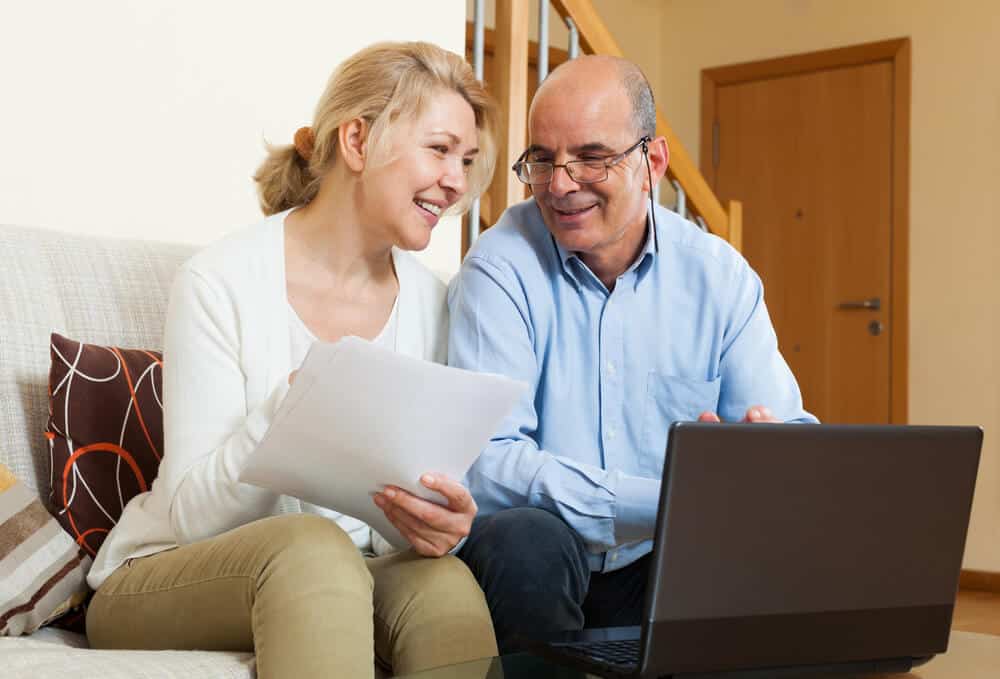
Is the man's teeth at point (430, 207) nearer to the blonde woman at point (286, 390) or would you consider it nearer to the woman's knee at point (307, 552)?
the blonde woman at point (286, 390)

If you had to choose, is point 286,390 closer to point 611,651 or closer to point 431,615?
point 431,615

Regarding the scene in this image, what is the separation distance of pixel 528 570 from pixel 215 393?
0.41 meters

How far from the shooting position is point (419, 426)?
44.4 inches

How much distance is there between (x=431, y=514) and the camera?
1253 mm

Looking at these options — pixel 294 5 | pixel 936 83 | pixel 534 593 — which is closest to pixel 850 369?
pixel 936 83

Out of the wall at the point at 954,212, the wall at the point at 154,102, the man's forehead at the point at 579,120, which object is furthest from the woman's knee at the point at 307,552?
the wall at the point at 954,212

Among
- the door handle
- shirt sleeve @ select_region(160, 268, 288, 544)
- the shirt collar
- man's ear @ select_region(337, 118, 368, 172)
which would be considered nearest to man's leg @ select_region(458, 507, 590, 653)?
shirt sleeve @ select_region(160, 268, 288, 544)

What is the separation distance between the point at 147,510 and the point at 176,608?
0.19m

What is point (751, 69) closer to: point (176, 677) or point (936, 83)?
point (936, 83)

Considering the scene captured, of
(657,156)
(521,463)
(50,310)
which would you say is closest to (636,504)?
(521,463)

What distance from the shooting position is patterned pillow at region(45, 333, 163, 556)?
151 centimetres

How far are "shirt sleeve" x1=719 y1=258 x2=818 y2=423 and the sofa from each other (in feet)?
2.76

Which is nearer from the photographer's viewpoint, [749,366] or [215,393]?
[215,393]

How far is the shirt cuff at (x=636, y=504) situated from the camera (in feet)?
4.76
